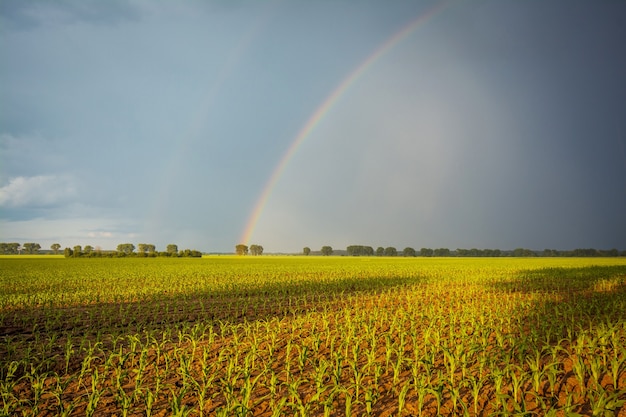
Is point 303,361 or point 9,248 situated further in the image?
point 9,248

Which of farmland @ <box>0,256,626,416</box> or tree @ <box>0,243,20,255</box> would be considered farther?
tree @ <box>0,243,20,255</box>

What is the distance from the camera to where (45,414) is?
22.5ft

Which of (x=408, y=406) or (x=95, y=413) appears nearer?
(x=408, y=406)

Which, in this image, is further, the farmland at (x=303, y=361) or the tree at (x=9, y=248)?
the tree at (x=9, y=248)

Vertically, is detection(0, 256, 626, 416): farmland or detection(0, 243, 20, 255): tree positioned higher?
detection(0, 243, 20, 255): tree

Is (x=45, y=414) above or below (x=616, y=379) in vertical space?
below

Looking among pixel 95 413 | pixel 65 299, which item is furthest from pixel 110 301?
pixel 95 413

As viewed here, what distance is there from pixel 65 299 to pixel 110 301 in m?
2.76

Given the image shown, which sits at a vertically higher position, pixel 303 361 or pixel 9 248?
pixel 9 248

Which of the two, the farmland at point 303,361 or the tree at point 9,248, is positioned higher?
the tree at point 9,248

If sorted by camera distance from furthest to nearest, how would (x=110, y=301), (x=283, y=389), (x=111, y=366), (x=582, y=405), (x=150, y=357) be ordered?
(x=110, y=301)
(x=150, y=357)
(x=111, y=366)
(x=283, y=389)
(x=582, y=405)

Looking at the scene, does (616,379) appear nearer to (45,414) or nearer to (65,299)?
(45,414)

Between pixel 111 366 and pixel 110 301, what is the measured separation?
13721mm

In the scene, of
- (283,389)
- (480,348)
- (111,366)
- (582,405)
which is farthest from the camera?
(111,366)
